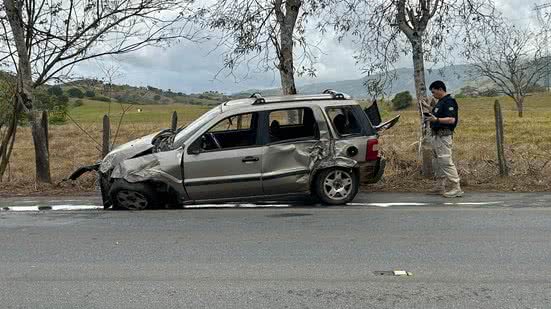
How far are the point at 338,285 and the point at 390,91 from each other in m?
7.92

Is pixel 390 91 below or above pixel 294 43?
below

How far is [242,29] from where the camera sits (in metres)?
12.0

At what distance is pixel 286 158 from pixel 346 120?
1.17 m

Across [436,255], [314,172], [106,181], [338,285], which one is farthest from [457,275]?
[106,181]

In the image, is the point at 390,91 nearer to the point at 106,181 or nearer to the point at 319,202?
the point at 319,202

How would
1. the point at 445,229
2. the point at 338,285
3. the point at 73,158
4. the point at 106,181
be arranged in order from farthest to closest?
1. the point at 73,158
2. the point at 106,181
3. the point at 445,229
4. the point at 338,285

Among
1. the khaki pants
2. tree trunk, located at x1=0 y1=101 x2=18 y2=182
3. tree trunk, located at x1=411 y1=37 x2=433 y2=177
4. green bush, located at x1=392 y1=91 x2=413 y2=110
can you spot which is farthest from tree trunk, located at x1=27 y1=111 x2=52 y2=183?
green bush, located at x1=392 y1=91 x2=413 y2=110

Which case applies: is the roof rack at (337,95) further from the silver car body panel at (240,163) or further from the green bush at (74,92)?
the green bush at (74,92)

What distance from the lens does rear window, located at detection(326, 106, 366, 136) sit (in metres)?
9.12

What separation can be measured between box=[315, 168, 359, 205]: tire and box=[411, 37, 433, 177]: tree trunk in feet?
8.95

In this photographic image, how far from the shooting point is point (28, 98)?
11.9 m

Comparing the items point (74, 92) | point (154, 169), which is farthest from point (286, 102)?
point (74, 92)

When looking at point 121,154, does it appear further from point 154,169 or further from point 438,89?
point 438,89

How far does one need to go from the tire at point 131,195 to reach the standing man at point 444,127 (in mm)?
4659
